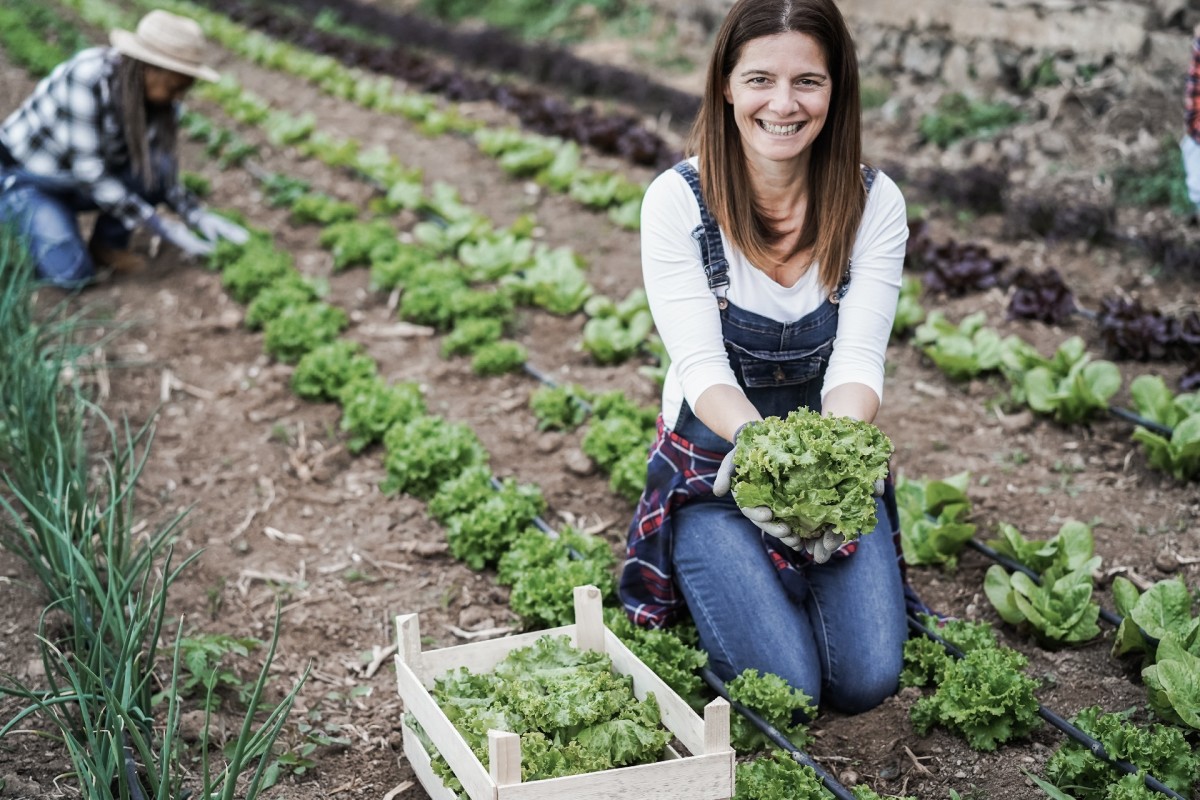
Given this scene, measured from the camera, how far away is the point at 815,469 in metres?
2.73

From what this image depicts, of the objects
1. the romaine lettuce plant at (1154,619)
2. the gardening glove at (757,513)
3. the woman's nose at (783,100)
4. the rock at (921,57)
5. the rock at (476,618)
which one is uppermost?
the woman's nose at (783,100)

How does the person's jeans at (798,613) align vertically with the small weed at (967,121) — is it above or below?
below

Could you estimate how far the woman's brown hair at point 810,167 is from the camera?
3027 millimetres

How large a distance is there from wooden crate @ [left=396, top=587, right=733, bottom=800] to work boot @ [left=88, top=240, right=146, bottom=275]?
465 centimetres

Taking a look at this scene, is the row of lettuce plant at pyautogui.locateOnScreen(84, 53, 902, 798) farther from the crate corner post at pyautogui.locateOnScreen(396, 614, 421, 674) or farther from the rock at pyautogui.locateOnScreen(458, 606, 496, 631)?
the crate corner post at pyautogui.locateOnScreen(396, 614, 421, 674)

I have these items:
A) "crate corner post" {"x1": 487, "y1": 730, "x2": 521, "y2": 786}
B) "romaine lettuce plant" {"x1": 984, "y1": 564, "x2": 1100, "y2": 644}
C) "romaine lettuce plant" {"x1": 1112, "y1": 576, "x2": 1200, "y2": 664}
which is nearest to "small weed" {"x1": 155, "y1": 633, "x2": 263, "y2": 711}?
"crate corner post" {"x1": 487, "y1": 730, "x2": 521, "y2": 786}

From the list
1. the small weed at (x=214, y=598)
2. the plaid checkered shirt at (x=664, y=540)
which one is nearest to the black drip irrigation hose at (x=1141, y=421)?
the plaid checkered shirt at (x=664, y=540)

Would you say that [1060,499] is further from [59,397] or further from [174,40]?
[174,40]

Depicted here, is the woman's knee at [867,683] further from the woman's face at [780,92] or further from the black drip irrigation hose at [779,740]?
the woman's face at [780,92]

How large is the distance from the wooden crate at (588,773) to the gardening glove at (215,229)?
14.3 feet

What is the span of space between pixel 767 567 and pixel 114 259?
196 inches

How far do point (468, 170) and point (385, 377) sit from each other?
3296 millimetres

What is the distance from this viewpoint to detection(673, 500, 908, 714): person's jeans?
10.4 feet

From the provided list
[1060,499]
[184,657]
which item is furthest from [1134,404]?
[184,657]
